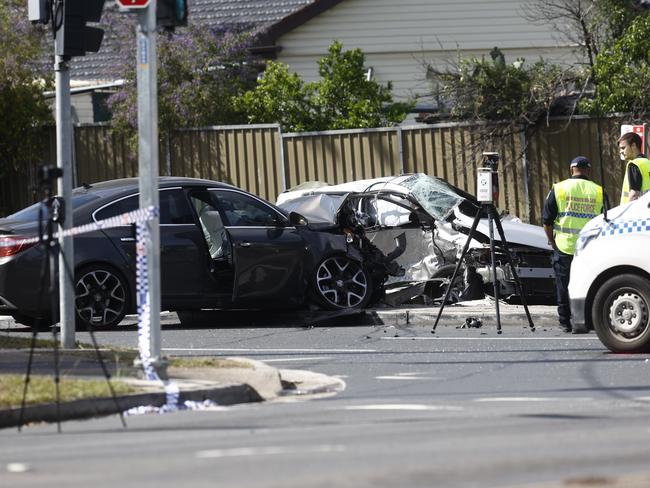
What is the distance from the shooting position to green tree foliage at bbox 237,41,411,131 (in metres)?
24.1

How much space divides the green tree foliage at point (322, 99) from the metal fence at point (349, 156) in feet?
5.12

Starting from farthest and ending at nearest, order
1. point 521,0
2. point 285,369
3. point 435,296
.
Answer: point 521,0 → point 435,296 → point 285,369

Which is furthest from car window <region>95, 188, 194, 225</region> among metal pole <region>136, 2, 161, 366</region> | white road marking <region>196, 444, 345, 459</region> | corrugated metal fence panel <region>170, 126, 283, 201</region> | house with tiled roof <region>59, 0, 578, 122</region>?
house with tiled roof <region>59, 0, 578, 122</region>

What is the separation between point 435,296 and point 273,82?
9056 millimetres

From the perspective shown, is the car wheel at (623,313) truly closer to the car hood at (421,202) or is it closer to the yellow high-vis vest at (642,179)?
the yellow high-vis vest at (642,179)

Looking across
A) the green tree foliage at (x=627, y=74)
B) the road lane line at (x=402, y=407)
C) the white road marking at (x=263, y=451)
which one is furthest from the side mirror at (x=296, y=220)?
the white road marking at (x=263, y=451)

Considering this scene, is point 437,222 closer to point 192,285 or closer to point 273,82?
point 192,285

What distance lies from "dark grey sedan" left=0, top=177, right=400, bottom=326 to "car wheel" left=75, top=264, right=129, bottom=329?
0.04 feet

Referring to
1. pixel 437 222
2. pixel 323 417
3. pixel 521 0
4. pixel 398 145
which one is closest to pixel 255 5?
pixel 521 0

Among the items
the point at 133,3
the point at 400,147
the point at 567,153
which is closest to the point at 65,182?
the point at 133,3

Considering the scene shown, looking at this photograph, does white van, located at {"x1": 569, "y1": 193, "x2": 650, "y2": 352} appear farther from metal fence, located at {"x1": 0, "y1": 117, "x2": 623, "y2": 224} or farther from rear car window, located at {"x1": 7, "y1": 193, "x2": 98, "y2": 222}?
metal fence, located at {"x1": 0, "y1": 117, "x2": 623, "y2": 224}

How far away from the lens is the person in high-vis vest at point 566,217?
46.1ft

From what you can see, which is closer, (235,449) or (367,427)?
(235,449)

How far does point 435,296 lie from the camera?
16.3 m
